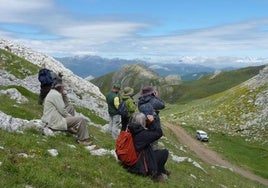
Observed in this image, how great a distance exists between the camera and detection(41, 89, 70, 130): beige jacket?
18.6 metres

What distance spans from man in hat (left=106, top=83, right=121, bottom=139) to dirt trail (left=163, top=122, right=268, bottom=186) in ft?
70.1

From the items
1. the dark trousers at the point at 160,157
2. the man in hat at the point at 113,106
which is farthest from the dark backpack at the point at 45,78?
the dark trousers at the point at 160,157

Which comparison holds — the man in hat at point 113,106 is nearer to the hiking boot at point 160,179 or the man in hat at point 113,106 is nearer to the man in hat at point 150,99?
the man in hat at point 150,99

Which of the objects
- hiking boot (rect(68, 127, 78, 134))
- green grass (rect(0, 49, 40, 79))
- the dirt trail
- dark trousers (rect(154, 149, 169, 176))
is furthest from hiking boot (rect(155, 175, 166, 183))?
green grass (rect(0, 49, 40, 79))

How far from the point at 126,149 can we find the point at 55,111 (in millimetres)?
4722

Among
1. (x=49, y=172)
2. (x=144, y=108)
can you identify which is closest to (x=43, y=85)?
(x=144, y=108)

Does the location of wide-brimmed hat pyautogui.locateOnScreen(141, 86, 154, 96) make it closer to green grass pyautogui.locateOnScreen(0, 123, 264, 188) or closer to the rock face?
green grass pyautogui.locateOnScreen(0, 123, 264, 188)

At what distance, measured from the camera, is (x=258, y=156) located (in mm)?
55875

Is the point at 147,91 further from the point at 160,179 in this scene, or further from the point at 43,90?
the point at 43,90

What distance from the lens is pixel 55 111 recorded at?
61.8 ft

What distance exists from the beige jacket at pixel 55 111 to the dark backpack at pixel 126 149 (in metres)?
4.06

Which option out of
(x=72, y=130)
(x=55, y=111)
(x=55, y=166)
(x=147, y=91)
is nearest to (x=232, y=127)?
(x=72, y=130)

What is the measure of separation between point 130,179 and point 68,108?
29.1ft

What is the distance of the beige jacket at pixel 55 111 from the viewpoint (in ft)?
61.1
